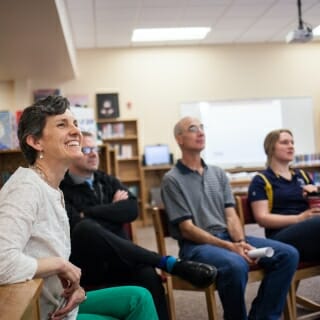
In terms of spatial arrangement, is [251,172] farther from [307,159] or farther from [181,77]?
[181,77]

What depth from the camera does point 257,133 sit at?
7277 millimetres

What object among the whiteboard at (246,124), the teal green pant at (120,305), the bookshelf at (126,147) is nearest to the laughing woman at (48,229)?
the teal green pant at (120,305)

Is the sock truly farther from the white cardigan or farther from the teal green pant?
the white cardigan

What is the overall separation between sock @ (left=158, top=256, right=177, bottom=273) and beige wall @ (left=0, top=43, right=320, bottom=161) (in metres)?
5.19

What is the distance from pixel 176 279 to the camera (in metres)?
2.14

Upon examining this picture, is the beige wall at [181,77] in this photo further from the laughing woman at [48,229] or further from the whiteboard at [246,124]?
the laughing woman at [48,229]

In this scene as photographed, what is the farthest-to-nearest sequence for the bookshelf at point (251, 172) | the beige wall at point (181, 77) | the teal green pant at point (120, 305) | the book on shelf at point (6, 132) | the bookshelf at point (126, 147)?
the beige wall at point (181, 77)
the bookshelf at point (126, 147)
the bookshelf at point (251, 172)
the book on shelf at point (6, 132)
the teal green pant at point (120, 305)

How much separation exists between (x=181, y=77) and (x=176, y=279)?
543cm

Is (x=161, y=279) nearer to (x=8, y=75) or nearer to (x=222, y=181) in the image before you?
(x=222, y=181)

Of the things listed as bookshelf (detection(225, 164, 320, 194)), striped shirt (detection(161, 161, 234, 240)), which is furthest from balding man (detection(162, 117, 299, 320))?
bookshelf (detection(225, 164, 320, 194))

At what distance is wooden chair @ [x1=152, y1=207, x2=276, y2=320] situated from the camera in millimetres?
2020

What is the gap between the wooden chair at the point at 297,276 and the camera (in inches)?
90.0

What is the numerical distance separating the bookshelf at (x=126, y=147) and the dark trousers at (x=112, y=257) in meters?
4.87

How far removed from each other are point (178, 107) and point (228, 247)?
16.8 ft
